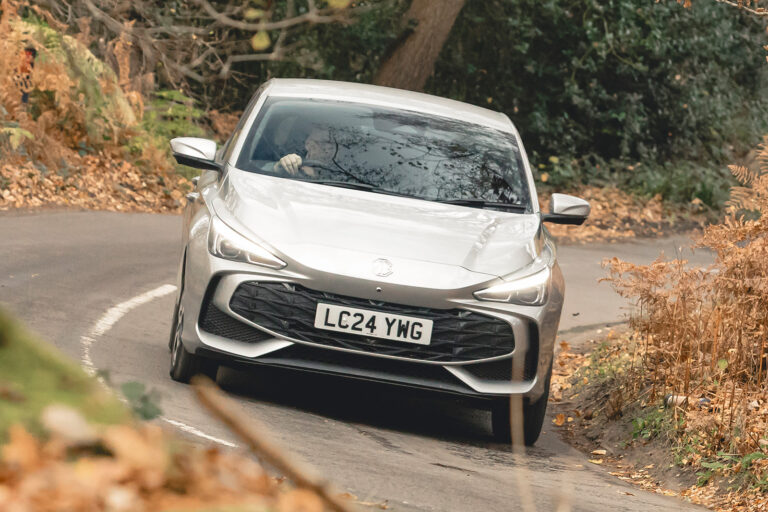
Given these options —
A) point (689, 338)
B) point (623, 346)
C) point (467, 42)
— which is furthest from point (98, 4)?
point (689, 338)

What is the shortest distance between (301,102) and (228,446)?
10.1ft

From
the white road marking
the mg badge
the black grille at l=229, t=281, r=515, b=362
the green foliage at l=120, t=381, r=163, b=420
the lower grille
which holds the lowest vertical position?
the white road marking

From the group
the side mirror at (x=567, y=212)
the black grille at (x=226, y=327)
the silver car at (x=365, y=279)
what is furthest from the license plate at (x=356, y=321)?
the side mirror at (x=567, y=212)

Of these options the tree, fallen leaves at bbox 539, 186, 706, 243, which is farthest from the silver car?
fallen leaves at bbox 539, 186, 706, 243

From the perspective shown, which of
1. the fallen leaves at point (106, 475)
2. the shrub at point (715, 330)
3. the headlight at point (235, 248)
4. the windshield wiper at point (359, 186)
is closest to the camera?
the fallen leaves at point (106, 475)

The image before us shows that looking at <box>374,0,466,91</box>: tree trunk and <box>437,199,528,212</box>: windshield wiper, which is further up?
<box>437,199,528,212</box>: windshield wiper

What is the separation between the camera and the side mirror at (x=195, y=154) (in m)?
7.41

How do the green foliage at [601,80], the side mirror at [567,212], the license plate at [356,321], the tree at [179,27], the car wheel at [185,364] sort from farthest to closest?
the green foliage at [601,80], the tree at [179,27], the side mirror at [567,212], the car wheel at [185,364], the license plate at [356,321]

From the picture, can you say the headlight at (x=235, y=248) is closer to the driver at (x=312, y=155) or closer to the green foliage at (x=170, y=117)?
the driver at (x=312, y=155)

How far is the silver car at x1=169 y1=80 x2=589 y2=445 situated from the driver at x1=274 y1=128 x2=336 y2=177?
0.4 inches

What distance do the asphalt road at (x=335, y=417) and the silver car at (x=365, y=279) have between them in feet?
0.82

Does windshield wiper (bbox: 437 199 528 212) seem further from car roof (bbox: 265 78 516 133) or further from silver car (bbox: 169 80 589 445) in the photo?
car roof (bbox: 265 78 516 133)

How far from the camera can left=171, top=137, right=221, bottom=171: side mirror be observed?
24.3ft

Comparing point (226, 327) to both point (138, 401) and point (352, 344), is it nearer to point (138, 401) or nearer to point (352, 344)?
point (352, 344)
